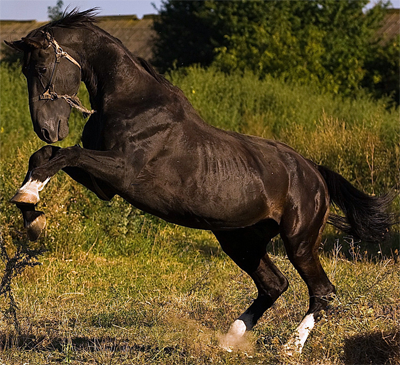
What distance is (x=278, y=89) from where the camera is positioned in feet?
61.0

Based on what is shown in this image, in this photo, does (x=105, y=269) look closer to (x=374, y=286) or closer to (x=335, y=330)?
(x=374, y=286)

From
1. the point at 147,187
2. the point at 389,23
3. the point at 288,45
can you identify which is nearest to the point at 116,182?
the point at 147,187

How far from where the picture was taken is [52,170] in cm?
446

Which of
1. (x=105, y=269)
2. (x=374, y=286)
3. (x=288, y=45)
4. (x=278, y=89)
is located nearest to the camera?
(x=374, y=286)

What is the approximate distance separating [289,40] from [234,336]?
18.2m

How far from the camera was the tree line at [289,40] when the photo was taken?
22.8 meters

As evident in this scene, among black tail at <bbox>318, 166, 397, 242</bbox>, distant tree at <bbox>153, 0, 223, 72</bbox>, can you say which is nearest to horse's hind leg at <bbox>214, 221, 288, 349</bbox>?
black tail at <bbox>318, 166, 397, 242</bbox>

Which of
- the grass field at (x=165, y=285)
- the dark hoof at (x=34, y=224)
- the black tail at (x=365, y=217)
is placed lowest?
the grass field at (x=165, y=285)

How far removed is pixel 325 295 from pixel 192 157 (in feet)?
5.84

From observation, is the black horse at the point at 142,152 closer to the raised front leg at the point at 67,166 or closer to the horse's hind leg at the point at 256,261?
the raised front leg at the point at 67,166

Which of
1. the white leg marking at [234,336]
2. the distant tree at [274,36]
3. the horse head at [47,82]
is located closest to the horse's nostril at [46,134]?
the horse head at [47,82]

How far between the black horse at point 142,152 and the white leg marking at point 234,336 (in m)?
0.03

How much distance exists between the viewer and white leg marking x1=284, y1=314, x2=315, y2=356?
496 cm

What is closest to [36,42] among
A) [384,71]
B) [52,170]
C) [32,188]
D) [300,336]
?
[52,170]
